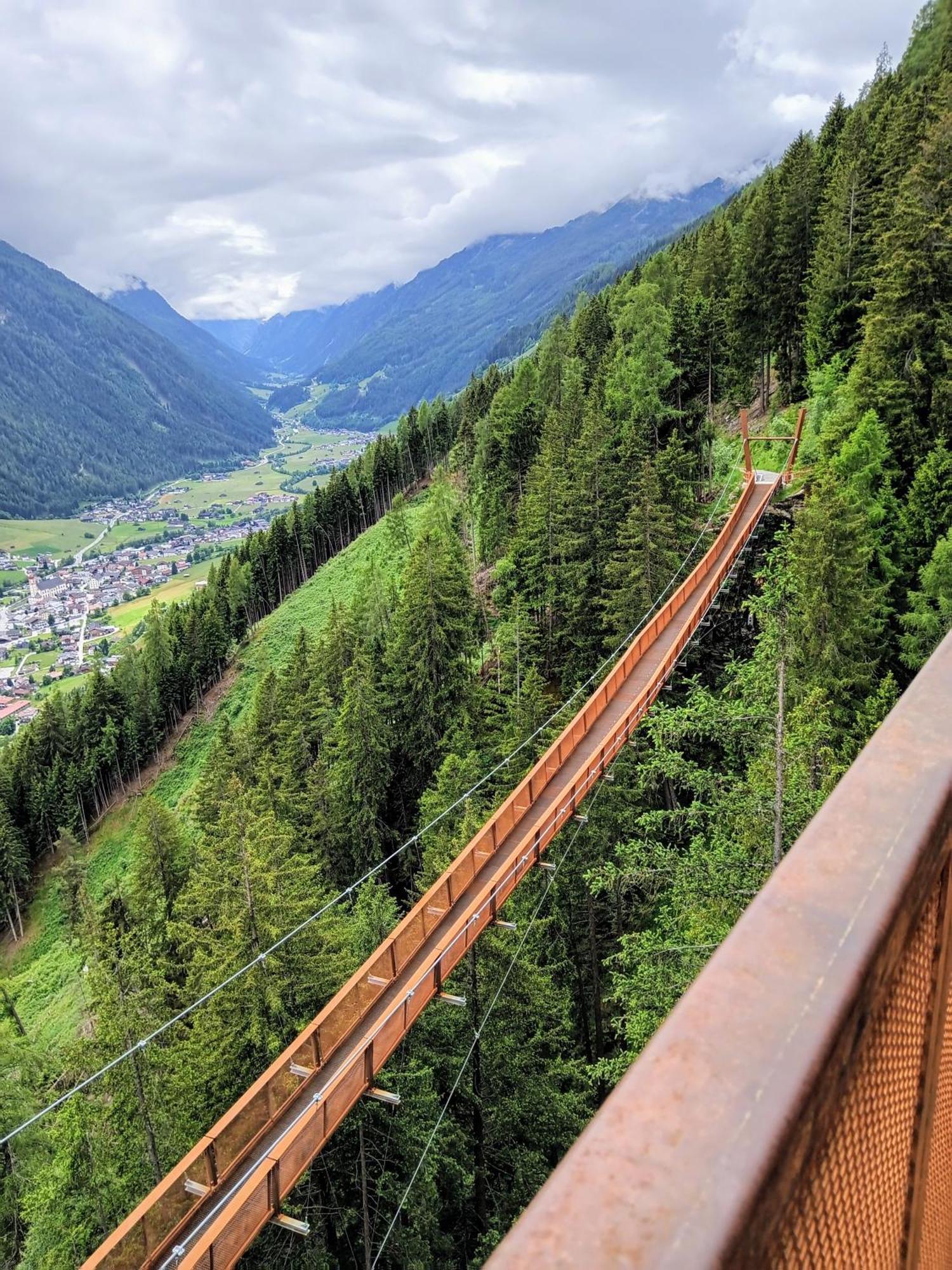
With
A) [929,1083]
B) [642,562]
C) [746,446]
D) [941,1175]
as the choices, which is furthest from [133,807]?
[929,1083]

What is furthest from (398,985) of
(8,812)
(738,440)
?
(8,812)

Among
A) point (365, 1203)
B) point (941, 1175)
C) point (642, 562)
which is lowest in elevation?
point (365, 1203)

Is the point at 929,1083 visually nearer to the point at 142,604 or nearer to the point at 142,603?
the point at 142,604

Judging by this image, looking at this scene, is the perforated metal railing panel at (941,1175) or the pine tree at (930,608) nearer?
the perforated metal railing panel at (941,1175)

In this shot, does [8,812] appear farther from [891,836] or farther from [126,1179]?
[891,836]

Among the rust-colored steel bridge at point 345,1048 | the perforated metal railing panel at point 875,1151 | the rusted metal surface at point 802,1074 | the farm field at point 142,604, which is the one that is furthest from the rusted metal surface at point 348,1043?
the farm field at point 142,604

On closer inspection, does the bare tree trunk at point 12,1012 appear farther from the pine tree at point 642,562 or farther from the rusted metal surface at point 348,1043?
the rusted metal surface at point 348,1043
